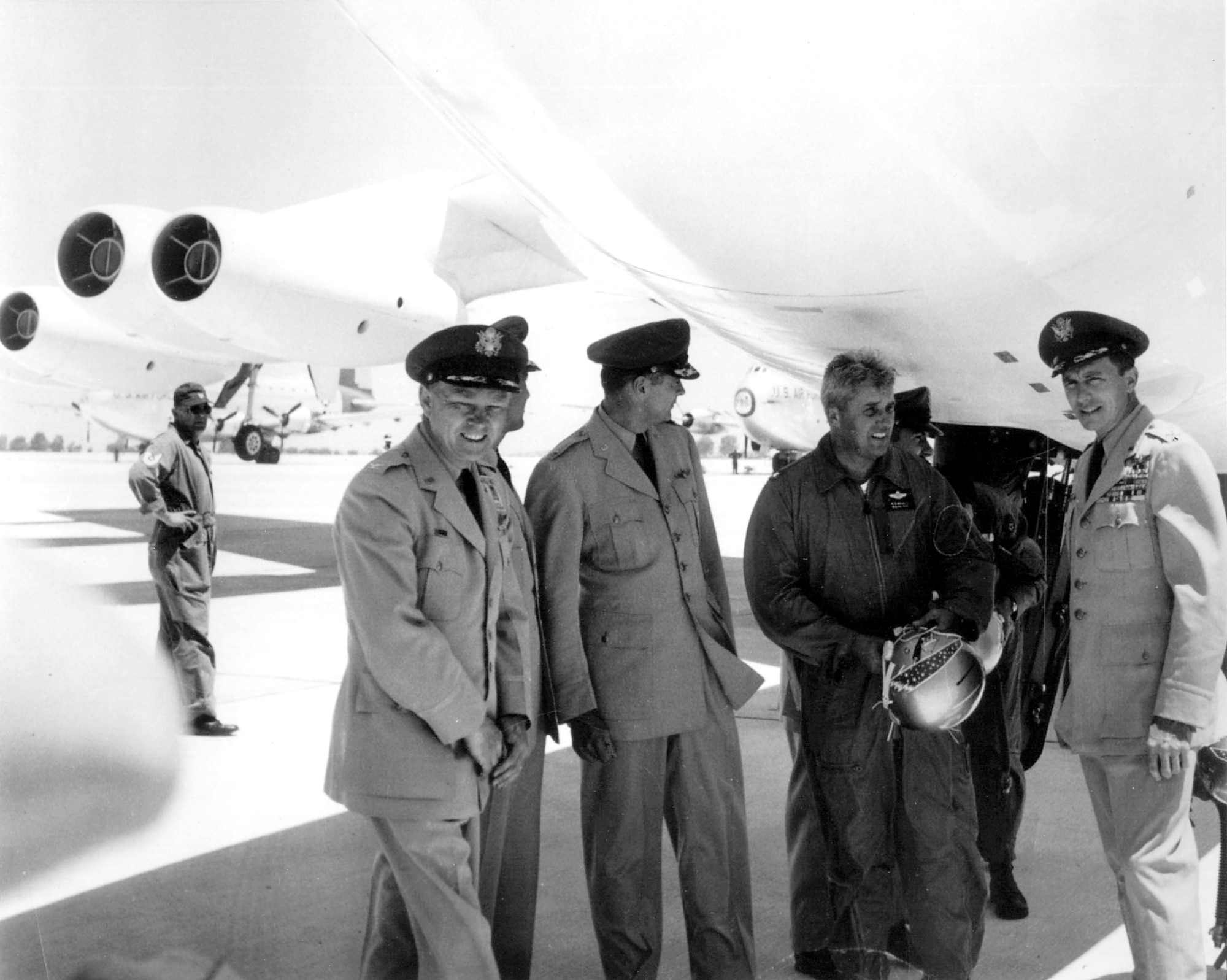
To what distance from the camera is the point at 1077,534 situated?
2062mm

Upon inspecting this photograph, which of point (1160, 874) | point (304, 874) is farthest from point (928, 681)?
point (304, 874)

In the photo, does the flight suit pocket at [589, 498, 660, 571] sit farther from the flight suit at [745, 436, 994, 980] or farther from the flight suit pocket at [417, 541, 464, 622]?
the flight suit pocket at [417, 541, 464, 622]

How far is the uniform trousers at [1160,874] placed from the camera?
190 centimetres

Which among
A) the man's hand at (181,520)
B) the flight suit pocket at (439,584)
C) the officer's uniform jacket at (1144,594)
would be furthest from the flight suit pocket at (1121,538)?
the man's hand at (181,520)

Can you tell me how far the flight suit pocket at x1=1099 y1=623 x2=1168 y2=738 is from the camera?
6.33 feet

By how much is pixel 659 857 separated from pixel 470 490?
32.9 inches

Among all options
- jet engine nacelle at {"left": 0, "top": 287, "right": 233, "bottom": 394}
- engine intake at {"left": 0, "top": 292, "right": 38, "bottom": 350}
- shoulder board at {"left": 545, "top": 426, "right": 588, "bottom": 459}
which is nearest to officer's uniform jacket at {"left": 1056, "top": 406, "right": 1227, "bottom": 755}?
shoulder board at {"left": 545, "top": 426, "right": 588, "bottom": 459}

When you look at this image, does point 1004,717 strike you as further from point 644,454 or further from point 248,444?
point 248,444

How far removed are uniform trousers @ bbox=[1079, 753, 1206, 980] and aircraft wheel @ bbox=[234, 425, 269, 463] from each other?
341 cm

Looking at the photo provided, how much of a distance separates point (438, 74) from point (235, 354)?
2911 mm

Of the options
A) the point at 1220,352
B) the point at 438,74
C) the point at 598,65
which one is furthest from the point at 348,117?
the point at 1220,352

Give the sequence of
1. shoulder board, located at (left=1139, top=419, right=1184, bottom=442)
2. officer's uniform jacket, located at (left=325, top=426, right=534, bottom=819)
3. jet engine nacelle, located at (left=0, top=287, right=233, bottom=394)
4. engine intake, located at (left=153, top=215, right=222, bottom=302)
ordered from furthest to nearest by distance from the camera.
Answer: jet engine nacelle, located at (left=0, top=287, right=233, bottom=394) → engine intake, located at (left=153, top=215, right=222, bottom=302) → shoulder board, located at (left=1139, top=419, right=1184, bottom=442) → officer's uniform jacket, located at (left=325, top=426, right=534, bottom=819)

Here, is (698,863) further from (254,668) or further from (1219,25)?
(254,668)

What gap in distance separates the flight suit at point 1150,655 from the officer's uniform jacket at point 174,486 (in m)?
3.03
